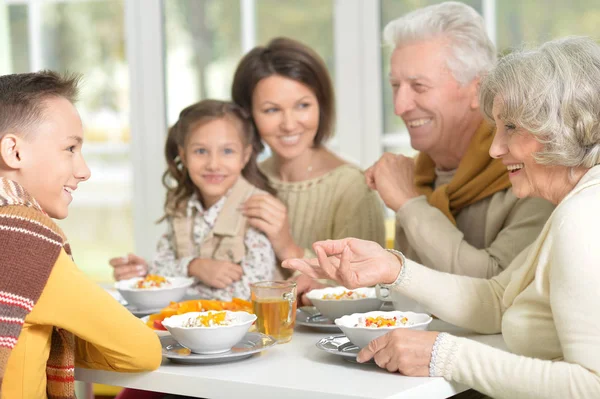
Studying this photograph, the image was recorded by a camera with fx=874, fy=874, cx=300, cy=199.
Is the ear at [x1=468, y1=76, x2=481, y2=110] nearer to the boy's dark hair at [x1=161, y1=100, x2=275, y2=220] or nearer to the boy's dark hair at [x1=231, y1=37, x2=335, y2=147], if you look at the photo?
the boy's dark hair at [x1=231, y1=37, x2=335, y2=147]

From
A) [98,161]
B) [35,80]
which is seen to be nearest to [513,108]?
[35,80]

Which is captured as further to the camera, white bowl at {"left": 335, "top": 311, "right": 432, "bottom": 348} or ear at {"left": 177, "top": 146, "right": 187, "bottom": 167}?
ear at {"left": 177, "top": 146, "right": 187, "bottom": 167}

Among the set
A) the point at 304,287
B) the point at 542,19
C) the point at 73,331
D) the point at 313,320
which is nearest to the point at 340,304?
the point at 313,320

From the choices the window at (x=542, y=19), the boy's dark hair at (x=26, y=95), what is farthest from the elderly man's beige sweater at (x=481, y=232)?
the window at (x=542, y=19)

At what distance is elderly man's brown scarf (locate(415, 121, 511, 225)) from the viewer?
7.48 ft

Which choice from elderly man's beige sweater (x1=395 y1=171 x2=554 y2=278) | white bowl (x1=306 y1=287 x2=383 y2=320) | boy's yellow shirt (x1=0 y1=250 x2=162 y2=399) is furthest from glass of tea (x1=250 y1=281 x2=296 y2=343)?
elderly man's beige sweater (x1=395 y1=171 x2=554 y2=278)

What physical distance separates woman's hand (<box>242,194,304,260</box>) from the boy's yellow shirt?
0.97 metres

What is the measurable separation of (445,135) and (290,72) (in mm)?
598

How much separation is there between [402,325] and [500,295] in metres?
0.30

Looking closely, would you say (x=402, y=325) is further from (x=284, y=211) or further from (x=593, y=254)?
(x=284, y=211)

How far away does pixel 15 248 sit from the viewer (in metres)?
1.49

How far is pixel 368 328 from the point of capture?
5.44 ft

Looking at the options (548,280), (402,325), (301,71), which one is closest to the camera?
(548,280)

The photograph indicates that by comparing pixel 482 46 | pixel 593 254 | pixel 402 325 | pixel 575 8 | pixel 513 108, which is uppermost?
pixel 575 8
